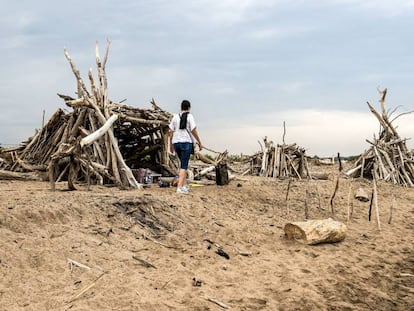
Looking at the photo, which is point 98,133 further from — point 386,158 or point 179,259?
point 386,158

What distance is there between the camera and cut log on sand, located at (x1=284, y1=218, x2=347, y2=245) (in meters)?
7.21

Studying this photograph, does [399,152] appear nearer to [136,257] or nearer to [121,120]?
[121,120]

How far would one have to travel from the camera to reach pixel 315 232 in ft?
23.8

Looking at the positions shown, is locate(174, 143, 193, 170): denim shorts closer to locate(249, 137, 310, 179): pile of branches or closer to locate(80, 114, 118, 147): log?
locate(80, 114, 118, 147): log

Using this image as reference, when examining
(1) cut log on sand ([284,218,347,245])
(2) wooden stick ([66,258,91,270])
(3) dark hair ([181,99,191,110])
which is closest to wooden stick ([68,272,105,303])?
(2) wooden stick ([66,258,91,270])

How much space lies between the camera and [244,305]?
192 inches

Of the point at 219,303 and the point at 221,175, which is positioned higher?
the point at 221,175

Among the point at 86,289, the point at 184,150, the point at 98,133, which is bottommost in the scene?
the point at 86,289

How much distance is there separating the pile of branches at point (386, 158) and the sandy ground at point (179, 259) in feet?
19.5

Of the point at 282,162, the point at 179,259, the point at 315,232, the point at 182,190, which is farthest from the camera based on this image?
the point at 282,162

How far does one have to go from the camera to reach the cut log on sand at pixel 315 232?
23.7 feet

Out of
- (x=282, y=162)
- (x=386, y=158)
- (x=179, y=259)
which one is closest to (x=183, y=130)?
(x=179, y=259)

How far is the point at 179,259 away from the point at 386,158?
33.6 ft

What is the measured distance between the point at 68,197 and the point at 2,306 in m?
2.94
